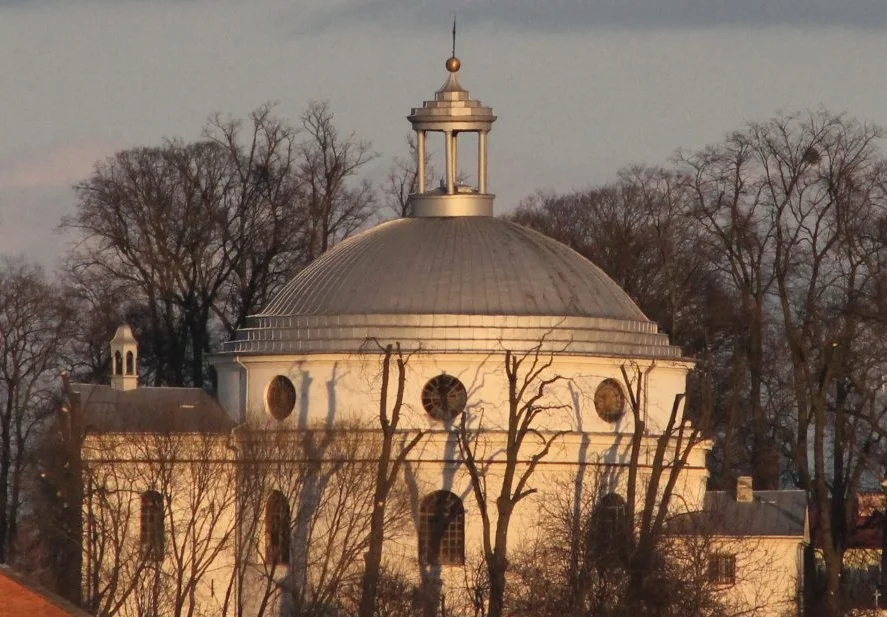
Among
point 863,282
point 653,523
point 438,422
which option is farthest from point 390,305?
point 863,282

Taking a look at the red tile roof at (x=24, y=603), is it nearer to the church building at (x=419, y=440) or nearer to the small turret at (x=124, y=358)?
the church building at (x=419, y=440)

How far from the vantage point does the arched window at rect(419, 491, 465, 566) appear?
78.5 metres

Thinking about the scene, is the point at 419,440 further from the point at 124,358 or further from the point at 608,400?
the point at 124,358

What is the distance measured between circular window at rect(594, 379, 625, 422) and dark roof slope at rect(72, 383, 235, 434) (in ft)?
26.2

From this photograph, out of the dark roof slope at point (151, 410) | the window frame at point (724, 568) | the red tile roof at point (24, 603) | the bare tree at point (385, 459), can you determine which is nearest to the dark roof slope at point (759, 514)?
the window frame at point (724, 568)

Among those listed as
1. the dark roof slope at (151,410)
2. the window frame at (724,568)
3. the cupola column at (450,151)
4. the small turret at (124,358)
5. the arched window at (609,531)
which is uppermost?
the cupola column at (450,151)

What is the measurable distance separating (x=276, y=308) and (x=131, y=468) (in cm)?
574

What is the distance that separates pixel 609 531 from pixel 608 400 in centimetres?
503

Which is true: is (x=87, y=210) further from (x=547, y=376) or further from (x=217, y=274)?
(x=547, y=376)

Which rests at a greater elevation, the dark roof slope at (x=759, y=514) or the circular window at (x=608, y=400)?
the circular window at (x=608, y=400)

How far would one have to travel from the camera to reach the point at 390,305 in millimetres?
79625

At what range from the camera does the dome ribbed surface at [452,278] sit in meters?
79.6

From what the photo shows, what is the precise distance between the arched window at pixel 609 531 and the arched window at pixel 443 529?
9.96 feet

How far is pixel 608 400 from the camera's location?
79750 mm
